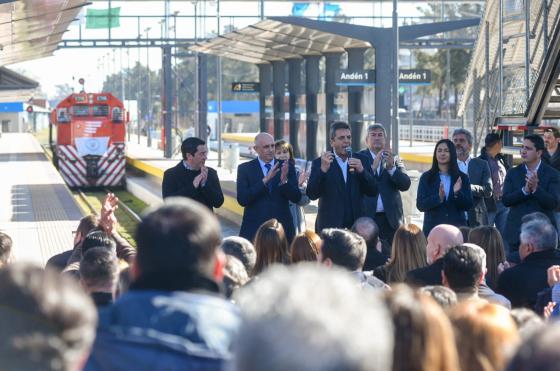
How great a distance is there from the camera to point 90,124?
3619cm

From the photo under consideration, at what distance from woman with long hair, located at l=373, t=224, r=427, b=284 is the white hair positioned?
5191 mm

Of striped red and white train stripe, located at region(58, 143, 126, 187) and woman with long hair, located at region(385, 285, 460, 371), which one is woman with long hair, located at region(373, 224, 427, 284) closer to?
woman with long hair, located at region(385, 285, 460, 371)

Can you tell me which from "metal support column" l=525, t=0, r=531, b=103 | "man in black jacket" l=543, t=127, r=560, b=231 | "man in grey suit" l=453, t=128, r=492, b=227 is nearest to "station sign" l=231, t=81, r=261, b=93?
"metal support column" l=525, t=0, r=531, b=103

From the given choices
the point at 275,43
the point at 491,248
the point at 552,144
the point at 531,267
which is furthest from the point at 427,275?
the point at 275,43

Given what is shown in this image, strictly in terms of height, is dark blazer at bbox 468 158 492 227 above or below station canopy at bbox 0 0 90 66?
below

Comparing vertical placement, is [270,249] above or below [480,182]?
below

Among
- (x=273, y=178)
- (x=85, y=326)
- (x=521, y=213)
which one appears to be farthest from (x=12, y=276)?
Answer: (x=521, y=213)

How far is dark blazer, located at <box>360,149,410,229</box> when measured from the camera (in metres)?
11.0

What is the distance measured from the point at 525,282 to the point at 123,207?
2342cm

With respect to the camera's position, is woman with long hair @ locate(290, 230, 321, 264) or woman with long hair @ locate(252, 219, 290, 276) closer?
woman with long hair @ locate(290, 230, 321, 264)

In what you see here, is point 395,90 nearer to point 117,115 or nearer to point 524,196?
point 524,196

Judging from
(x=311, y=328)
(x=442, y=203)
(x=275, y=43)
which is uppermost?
(x=275, y=43)

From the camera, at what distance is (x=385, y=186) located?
11.1 m

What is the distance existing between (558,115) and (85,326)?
42.1ft
